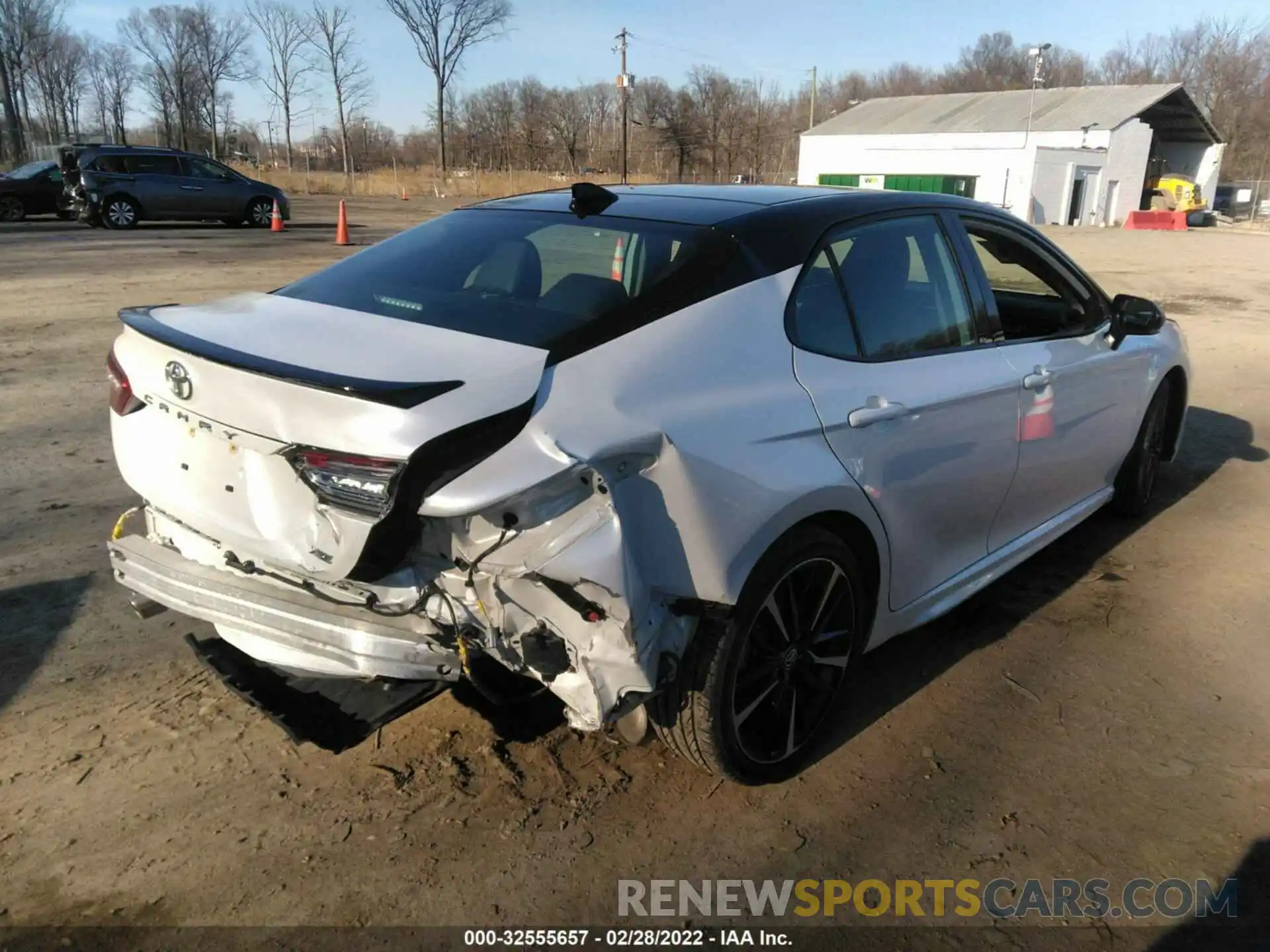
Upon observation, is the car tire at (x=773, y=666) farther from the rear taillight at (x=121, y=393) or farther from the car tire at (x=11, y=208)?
the car tire at (x=11, y=208)

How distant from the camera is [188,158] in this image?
21.6 m

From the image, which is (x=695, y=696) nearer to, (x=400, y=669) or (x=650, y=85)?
(x=400, y=669)

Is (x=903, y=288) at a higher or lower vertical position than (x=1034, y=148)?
lower

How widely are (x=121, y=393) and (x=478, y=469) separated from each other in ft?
4.48

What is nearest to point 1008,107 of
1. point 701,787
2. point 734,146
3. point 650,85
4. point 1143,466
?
point 734,146

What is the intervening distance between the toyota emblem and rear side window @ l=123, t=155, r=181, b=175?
2178 centimetres

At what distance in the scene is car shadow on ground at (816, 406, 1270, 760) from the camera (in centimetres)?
344

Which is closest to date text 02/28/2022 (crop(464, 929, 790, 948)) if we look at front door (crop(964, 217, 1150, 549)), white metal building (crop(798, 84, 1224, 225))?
front door (crop(964, 217, 1150, 549))

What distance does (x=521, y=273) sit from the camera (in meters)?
3.11

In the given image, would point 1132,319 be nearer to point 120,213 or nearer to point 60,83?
point 120,213

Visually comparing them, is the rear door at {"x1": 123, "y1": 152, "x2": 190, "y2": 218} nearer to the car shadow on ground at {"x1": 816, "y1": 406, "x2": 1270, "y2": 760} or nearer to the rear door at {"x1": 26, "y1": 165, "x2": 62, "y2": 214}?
the rear door at {"x1": 26, "y1": 165, "x2": 62, "y2": 214}

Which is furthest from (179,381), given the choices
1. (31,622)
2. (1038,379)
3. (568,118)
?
(568,118)

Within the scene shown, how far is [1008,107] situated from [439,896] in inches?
2235

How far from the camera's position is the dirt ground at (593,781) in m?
2.50
